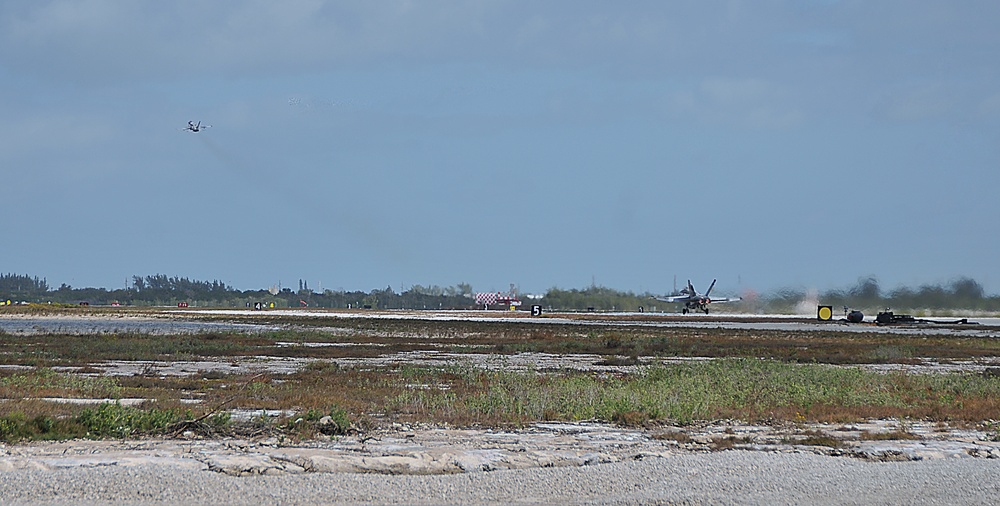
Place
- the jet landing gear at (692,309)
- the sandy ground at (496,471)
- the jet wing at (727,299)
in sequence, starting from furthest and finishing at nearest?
the jet landing gear at (692,309) < the jet wing at (727,299) < the sandy ground at (496,471)

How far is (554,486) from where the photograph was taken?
11242 mm

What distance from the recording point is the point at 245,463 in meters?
12.0

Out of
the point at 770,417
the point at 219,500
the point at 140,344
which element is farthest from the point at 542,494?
the point at 140,344

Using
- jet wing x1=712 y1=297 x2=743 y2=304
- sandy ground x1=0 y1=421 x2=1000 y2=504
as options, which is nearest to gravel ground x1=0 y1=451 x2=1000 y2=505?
sandy ground x1=0 y1=421 x2=1000 y2=504

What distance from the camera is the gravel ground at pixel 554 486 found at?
34.1 feet

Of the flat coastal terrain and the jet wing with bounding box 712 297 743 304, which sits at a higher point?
the jet wing with bounding box 712 297 743 304

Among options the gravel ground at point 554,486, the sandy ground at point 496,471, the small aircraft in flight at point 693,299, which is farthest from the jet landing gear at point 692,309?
the gravel ground at point 554,486

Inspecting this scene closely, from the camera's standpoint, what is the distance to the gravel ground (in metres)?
10.4

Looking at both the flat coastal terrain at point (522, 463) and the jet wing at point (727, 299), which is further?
the jet wing at point (727, 299)

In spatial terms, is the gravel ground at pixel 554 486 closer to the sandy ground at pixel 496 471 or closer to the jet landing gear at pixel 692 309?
the sandy ground at pixel 496 471

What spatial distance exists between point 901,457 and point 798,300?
86.6 metres

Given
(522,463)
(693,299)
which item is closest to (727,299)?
(693,299)

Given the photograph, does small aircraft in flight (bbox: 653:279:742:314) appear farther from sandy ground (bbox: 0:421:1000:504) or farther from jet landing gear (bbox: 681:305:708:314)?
sandy ground (bbox: 0:421:1000:504)

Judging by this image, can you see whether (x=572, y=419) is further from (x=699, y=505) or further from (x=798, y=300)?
(x=798, y=300)
